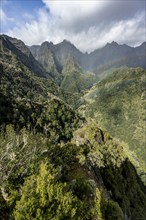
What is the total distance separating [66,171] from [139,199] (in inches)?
1516

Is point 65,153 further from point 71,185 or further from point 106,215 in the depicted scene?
point 106,215

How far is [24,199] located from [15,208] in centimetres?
171

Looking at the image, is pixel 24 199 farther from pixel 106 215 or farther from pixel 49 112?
pixel 49 112

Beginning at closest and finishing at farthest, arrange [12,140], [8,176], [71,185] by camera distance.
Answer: [8,176] < [71,185] < [12,140]

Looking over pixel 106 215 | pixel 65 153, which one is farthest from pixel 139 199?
pixel 106 215

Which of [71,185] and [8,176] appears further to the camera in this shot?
[71,185]

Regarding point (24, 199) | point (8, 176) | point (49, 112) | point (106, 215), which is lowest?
point (106, 215)

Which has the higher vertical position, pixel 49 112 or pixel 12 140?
pixel 49 112

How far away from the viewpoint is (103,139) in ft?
248

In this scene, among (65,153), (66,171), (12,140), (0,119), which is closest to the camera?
(12,140)

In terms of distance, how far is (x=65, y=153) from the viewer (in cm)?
5016

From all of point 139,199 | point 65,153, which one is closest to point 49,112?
point 139,199

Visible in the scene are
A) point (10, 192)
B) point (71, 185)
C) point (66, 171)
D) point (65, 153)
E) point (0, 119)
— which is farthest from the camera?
point (0, 119)

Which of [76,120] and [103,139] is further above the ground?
[76,120]
